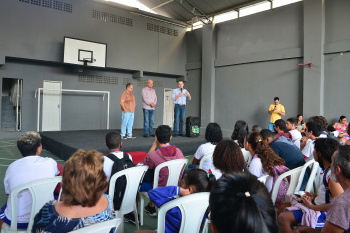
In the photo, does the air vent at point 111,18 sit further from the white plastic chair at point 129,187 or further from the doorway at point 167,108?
the white plastic chair at point 129,187

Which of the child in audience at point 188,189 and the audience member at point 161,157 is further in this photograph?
the audience member at point 161,157

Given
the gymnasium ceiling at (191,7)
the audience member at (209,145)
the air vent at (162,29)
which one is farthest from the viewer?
the air vent at (162,29)

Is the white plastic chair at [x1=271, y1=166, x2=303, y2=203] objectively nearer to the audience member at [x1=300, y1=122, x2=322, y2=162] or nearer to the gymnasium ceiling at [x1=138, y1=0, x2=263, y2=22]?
the audience member at [x1=300, y1=122, x2=322, y2=162]

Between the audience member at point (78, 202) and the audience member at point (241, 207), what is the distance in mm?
607

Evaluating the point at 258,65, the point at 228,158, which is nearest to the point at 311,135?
the point at 228,158

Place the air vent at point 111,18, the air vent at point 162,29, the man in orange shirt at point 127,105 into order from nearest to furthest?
the man in orange shirt at point 127,105, the air vent at point 111,18, the air vent at point 162,29

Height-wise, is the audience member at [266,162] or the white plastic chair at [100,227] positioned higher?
the audience member at [266,162]

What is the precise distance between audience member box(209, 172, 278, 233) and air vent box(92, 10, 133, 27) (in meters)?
8.98

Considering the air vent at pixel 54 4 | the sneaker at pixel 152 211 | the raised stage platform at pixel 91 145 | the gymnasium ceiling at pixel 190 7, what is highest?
the gymnasium ceiling at pixel 190 7

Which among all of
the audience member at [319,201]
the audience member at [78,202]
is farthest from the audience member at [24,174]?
the audience member at [319,201]

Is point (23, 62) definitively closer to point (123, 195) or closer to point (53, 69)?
point (53, 69)

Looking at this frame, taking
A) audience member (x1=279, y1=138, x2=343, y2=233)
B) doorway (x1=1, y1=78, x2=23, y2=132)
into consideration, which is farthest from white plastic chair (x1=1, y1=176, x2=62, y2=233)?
doorway (x1=1, y1=78, x2=23, y2=132)

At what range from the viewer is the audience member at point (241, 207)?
619 millimetres

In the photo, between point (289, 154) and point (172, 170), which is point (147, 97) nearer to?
point (172, 170)
